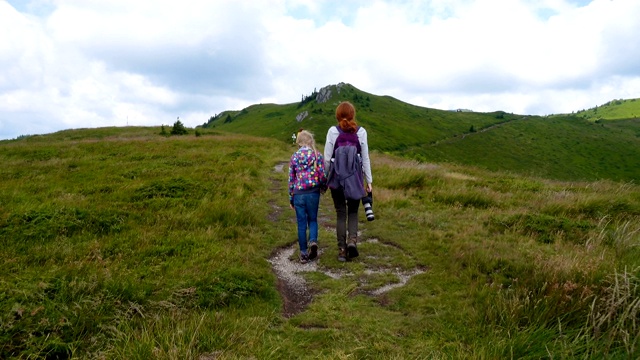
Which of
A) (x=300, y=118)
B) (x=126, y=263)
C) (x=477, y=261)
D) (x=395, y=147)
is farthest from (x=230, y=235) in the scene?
(x=300, y=118)

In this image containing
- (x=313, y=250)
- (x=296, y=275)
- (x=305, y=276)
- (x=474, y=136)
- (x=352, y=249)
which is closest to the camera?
(x=305, y=276)

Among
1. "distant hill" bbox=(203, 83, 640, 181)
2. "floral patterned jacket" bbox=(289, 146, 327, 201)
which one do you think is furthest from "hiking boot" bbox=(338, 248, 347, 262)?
"distant hill" bbox=(203, 83, 640, 181)

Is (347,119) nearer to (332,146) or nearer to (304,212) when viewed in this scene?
(332,146)

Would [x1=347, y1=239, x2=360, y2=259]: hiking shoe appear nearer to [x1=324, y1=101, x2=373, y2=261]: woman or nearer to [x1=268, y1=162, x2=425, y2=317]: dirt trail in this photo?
[x1=324, y1=101, x2=373, y2=261]: woman

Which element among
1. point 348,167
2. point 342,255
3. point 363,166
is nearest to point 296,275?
point 342,255

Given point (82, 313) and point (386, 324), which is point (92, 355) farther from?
point (386, 324)

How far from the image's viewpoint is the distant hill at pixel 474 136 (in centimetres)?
10275

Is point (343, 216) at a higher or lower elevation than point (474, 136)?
lower

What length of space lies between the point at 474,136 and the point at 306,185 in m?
136

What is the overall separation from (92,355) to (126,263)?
2458 millimetres

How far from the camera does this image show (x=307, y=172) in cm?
709

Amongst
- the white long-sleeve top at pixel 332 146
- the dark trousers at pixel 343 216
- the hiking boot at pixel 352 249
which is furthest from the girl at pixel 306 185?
the hiking boot at pixel 352 249

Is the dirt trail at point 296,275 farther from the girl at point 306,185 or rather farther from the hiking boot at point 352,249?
the hiking boot at point 352,249

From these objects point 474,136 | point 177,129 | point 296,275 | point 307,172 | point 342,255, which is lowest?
point 296,275
